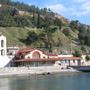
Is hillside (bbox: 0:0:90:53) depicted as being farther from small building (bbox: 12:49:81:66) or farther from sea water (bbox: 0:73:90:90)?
sea water (bbox: 0:73:90:90)

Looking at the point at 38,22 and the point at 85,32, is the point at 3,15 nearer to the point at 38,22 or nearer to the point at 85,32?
the point at 38,22

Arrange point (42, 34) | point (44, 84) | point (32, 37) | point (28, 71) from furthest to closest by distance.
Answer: point (42, 34) < point (32, 37) < point (28, 71) < point (44, 84)

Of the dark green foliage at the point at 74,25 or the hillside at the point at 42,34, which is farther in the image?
the dark green foliage at the point at 74,25

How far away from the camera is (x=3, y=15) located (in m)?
173

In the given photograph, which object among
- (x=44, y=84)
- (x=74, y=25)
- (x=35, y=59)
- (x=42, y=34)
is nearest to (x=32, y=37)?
(x=42, y=34)

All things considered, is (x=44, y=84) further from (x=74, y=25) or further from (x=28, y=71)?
(x=74, y=25)

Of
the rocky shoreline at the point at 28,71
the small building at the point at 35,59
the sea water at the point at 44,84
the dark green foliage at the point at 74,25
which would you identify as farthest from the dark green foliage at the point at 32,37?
the sea water at the point at 44,84

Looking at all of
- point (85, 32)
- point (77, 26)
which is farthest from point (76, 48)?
point (77, 26)

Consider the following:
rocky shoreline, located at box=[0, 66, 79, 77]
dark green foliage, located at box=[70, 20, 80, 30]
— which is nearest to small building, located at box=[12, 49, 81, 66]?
rocky shoreline, located at box=[0, 66, 79, 77]

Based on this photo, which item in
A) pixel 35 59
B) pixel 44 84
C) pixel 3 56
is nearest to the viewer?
pixel 44 84

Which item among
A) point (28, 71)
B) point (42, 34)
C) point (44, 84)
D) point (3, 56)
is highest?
point (42, 34)

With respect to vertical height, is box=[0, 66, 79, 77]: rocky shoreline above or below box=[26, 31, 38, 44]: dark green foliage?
below

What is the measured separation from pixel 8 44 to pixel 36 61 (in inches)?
1240

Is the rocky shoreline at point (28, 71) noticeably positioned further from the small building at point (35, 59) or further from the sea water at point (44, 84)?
the sea water at point (44, 84)
